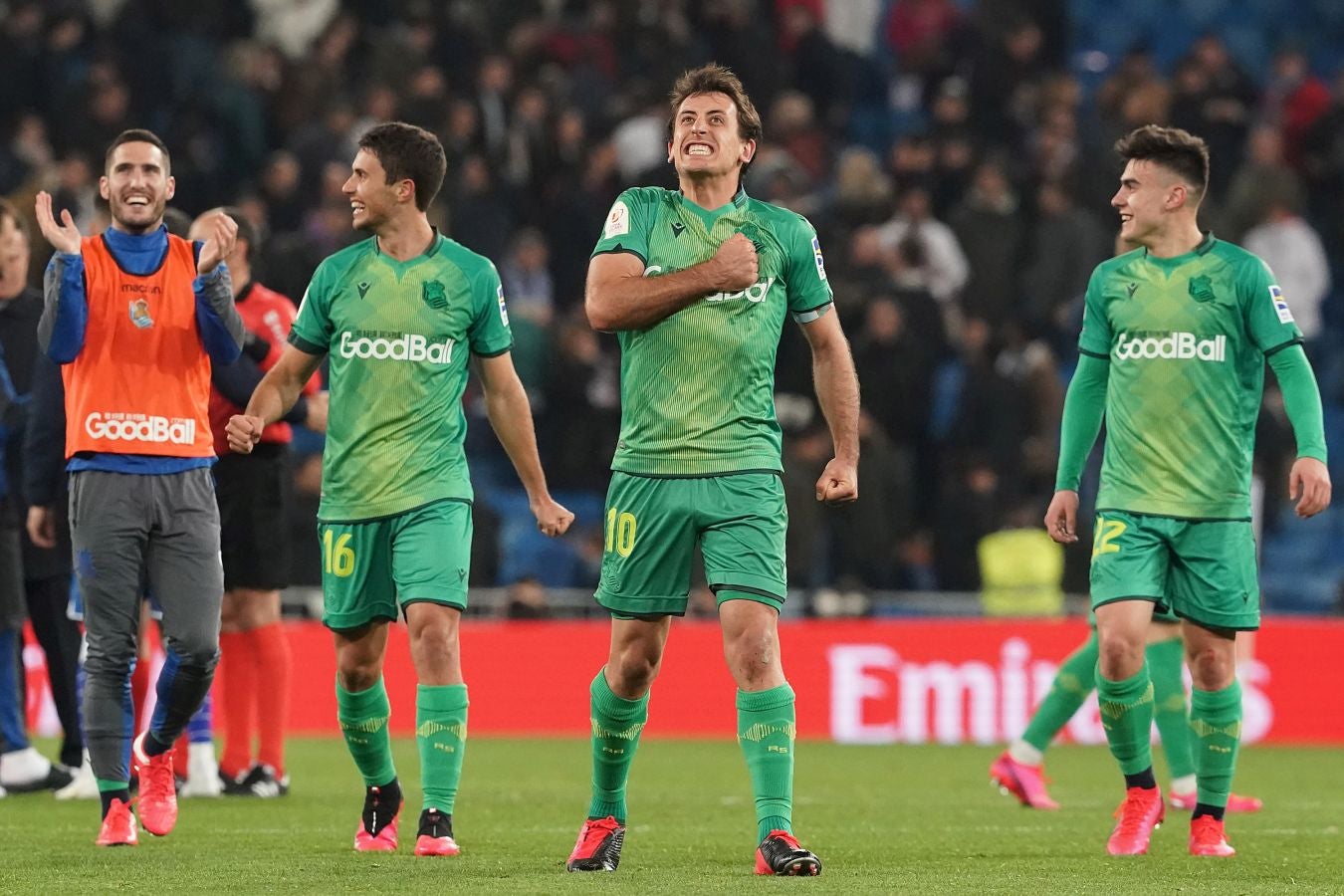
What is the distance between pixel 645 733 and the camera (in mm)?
16328

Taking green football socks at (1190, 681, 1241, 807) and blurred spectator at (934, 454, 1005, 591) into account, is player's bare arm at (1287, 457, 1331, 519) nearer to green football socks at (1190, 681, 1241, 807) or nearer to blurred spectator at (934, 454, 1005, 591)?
green football socks at (1190, 681, 1241, 807)

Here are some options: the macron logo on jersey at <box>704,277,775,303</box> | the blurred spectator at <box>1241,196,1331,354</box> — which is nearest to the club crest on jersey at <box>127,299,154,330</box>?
the macron logo on jersey at <box>704,277,775,303</box>

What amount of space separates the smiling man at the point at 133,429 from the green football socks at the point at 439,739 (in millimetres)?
967

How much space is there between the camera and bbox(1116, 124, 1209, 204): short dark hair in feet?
27.0

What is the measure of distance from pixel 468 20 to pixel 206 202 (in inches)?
137

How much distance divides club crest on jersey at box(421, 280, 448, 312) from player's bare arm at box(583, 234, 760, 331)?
0.84m

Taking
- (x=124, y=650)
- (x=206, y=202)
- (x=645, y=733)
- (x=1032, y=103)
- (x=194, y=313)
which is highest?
(x=1032, y=103)

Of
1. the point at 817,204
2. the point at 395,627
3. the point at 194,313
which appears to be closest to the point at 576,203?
the point at 817,204

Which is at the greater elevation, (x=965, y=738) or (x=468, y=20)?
(x=468, y=20)

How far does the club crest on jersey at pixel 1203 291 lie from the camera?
8.10m

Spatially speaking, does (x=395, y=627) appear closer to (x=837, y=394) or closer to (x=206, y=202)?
(x=206, y=202)

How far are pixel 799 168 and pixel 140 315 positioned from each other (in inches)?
481

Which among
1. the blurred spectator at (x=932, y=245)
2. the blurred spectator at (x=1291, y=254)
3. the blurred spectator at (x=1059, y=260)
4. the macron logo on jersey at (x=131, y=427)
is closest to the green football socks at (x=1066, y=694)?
the macron logo on jersey at (x=131, y=427)

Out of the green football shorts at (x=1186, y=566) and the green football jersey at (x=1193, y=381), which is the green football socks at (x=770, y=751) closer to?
the green football shorts at (x=1186, y=566)
